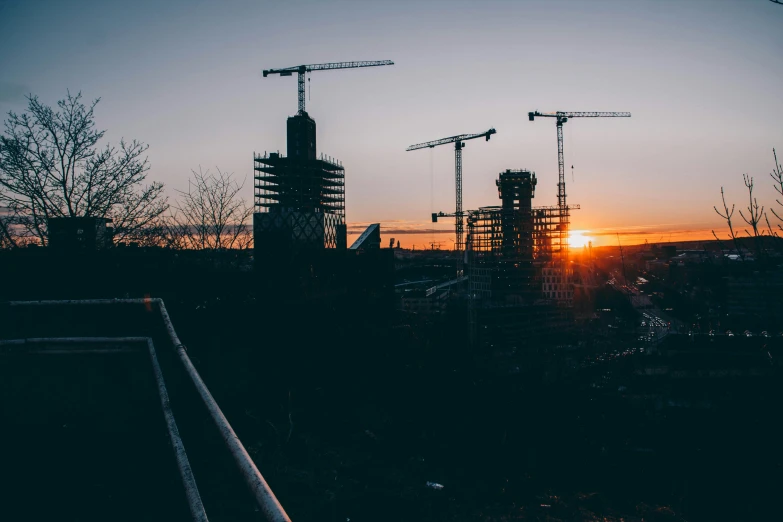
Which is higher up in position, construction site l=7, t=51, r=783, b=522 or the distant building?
the distant building

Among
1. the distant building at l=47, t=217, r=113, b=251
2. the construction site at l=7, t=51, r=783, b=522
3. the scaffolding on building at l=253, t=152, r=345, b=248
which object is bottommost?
the construction site at l=7, t=51, r=783, b=522

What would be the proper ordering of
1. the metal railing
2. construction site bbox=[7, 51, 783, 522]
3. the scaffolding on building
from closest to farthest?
the metal railing
construction site bbox=[7, 51, 783, 522]
the scaffolding on building

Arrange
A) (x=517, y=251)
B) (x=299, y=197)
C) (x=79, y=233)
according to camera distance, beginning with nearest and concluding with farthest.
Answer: (x=79, y=233), (x=517, y=251), (x=299, y=197)

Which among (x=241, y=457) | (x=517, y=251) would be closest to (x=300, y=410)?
(x=241, y=457)

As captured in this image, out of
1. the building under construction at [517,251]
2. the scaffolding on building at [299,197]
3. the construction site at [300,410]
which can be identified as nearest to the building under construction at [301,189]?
the scaffolding on building at [299,197]

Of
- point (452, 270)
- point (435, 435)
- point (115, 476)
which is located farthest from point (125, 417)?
point (452, 270)

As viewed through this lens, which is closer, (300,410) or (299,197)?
(300,410)

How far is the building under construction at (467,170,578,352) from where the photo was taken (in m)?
61.2

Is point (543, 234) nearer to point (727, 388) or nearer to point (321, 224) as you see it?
point (321, 224)

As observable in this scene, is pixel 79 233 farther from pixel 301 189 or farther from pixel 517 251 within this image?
pixel 301 189

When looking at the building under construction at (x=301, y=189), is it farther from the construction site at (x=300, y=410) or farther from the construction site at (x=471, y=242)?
the construction site at (x=300, y=410)

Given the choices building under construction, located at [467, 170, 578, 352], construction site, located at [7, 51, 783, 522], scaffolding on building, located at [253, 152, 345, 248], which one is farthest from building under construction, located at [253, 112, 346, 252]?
construction site, located at [7, 51, 783, 522]

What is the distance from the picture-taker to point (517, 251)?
66812 mm

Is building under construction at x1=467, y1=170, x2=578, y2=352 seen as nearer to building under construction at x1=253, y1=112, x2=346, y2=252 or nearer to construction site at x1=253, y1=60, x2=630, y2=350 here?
construction site at x1=253, y1=60, x2=630, y2=350
